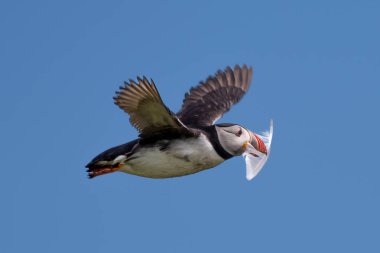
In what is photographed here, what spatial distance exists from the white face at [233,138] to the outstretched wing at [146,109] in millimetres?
503

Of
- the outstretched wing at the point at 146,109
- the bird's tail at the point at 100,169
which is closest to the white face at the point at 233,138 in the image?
the outstretched wing at the point at 146,109

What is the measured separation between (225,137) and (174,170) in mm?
716

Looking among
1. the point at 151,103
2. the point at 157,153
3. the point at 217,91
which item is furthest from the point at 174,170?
the point at 217,91

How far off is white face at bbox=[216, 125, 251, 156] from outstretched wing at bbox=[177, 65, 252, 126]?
2.84ft

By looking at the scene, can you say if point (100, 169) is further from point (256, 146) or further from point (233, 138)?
point (256, 146)

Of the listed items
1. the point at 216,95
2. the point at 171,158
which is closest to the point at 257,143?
the point at 171,158

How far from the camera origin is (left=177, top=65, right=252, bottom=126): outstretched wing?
9781 millimetres

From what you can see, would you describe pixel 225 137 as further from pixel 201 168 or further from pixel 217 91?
pixel 217 91

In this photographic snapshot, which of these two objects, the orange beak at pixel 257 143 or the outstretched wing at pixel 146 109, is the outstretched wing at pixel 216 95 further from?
the outstretched wing at pixel 146 109

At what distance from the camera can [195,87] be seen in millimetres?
10789

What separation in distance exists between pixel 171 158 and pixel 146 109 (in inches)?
26.1

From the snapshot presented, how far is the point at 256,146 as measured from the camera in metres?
8.97

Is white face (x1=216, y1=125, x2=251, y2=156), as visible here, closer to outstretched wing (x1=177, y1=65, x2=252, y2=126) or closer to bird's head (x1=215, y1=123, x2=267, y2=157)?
bird's head (x1=215, y1=123, x2=267, y2=157)

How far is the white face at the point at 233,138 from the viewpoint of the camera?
8430 millimetres
